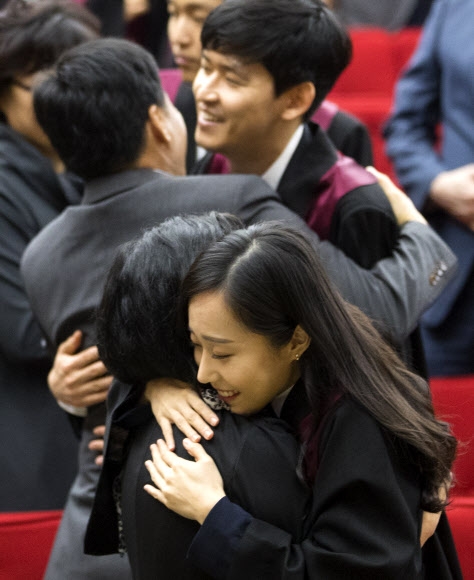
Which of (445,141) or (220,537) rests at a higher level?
(220,537)

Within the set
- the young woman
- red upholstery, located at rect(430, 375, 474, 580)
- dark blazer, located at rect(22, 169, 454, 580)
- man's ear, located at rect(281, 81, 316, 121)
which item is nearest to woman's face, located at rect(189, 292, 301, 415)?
the young woman

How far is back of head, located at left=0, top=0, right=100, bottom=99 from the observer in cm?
232

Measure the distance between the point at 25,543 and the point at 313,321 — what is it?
847 mm

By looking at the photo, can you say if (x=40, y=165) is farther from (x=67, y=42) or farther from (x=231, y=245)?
(x=231, y=245)

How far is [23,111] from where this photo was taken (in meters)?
2.34

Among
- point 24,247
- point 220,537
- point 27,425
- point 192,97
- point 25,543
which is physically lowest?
point 27,425

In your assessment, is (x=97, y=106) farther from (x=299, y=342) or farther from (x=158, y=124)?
(x=299, y=342)

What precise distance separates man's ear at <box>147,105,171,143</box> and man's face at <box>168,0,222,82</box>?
71 centimetres

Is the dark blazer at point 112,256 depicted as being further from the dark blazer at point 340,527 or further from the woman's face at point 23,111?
the woman's face at point 23,111

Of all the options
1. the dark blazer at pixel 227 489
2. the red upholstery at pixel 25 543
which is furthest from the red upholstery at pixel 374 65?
the dark blazer at pixel 227 489

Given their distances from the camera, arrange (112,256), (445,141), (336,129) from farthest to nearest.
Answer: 1. (445,141)
2. (336,129)
3. (112,256)

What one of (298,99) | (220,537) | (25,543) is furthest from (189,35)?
(220,537)

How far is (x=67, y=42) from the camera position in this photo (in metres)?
2.33

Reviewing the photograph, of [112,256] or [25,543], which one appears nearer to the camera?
[112,256]
